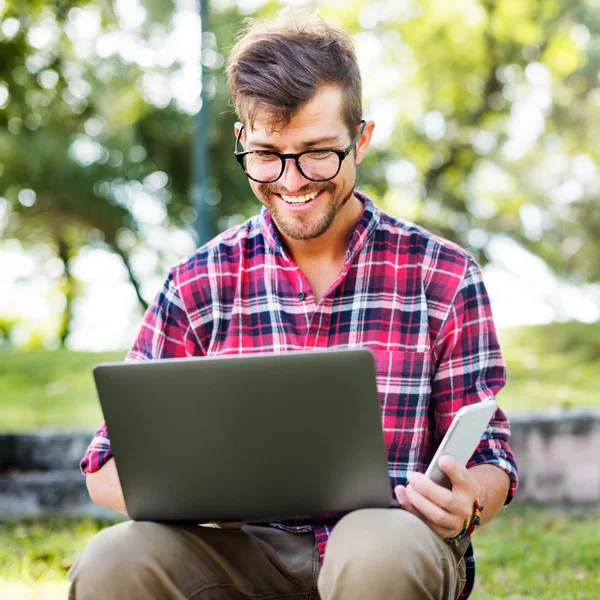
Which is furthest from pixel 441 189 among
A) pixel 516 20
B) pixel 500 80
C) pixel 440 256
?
pixel 440 256

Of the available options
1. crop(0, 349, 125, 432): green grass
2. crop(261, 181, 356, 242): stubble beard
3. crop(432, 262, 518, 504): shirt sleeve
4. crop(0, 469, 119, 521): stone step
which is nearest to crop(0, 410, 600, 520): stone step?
crop(0, 469, 119, 521): stone step

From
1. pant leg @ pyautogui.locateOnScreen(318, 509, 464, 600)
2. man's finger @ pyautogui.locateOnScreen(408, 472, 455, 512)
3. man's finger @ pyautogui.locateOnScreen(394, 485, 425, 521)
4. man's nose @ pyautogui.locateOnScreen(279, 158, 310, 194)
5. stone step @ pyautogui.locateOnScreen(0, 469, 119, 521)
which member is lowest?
stone step @ pyautogui.locateOnScreen(0, 469, 119, 521)

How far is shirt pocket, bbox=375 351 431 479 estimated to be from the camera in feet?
6.86

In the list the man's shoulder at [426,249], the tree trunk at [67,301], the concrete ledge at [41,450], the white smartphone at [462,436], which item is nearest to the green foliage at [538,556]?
the man's shoulder at [426,249]

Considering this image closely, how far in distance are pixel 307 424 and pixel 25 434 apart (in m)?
4.12

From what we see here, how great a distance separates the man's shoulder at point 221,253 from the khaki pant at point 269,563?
26.1 inches

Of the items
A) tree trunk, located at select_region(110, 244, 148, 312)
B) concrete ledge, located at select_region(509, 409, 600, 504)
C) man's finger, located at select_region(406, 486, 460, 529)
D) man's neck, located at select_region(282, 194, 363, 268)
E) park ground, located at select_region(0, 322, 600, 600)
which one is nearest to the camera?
man's finger, located at select_region(406, 486, 460, 529)

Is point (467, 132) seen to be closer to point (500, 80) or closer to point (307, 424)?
point (500, 80)

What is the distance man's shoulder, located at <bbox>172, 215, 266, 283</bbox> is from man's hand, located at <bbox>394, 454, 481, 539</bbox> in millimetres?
831

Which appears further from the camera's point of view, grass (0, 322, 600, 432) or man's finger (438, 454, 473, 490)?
grass (0, 322, 600, 432)

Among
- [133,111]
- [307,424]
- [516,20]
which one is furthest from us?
[133,111]

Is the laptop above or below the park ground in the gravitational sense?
above

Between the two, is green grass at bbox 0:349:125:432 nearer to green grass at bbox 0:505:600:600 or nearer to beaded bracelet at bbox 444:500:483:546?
green grass at bbox 0:505:600:600

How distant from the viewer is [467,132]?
12.7 metres
